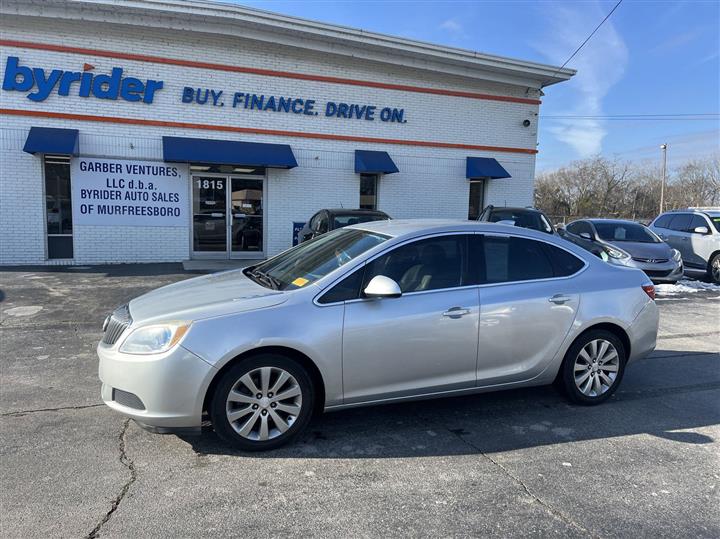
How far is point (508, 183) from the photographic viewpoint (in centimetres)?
1692

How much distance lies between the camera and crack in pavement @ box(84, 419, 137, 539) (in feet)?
8.89

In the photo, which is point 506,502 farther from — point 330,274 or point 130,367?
point 130,367

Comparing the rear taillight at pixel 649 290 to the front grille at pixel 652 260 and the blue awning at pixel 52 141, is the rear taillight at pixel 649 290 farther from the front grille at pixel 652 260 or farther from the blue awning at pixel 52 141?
the blue awning at pixel 52 141

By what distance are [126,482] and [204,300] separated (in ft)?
4.10

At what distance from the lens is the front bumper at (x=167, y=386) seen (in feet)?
11.0

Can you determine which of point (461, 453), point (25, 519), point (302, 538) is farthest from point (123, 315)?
point (461, 453)

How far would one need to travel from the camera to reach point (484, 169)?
626 inches

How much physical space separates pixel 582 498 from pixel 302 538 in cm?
169

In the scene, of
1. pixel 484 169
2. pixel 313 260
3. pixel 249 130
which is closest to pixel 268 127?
pixel 249 130

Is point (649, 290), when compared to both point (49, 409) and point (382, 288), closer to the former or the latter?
point (382, 288)

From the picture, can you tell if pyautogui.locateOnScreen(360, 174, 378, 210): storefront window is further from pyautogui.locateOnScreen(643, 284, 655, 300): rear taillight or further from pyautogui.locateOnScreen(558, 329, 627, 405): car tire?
pyautogui.locateOnScreen(558, 329, 627, 405): car tire

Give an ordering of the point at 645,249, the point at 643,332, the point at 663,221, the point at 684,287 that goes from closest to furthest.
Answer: the point at 643,332, the point at 645,249, the point at 684,287, the point at 663,221

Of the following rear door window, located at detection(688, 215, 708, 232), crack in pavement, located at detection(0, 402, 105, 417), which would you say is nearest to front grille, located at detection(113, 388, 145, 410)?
crack in pavement, located at detection(0, 402, 105, 417)

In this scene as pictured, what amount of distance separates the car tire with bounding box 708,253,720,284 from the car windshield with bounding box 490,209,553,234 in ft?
15.2
